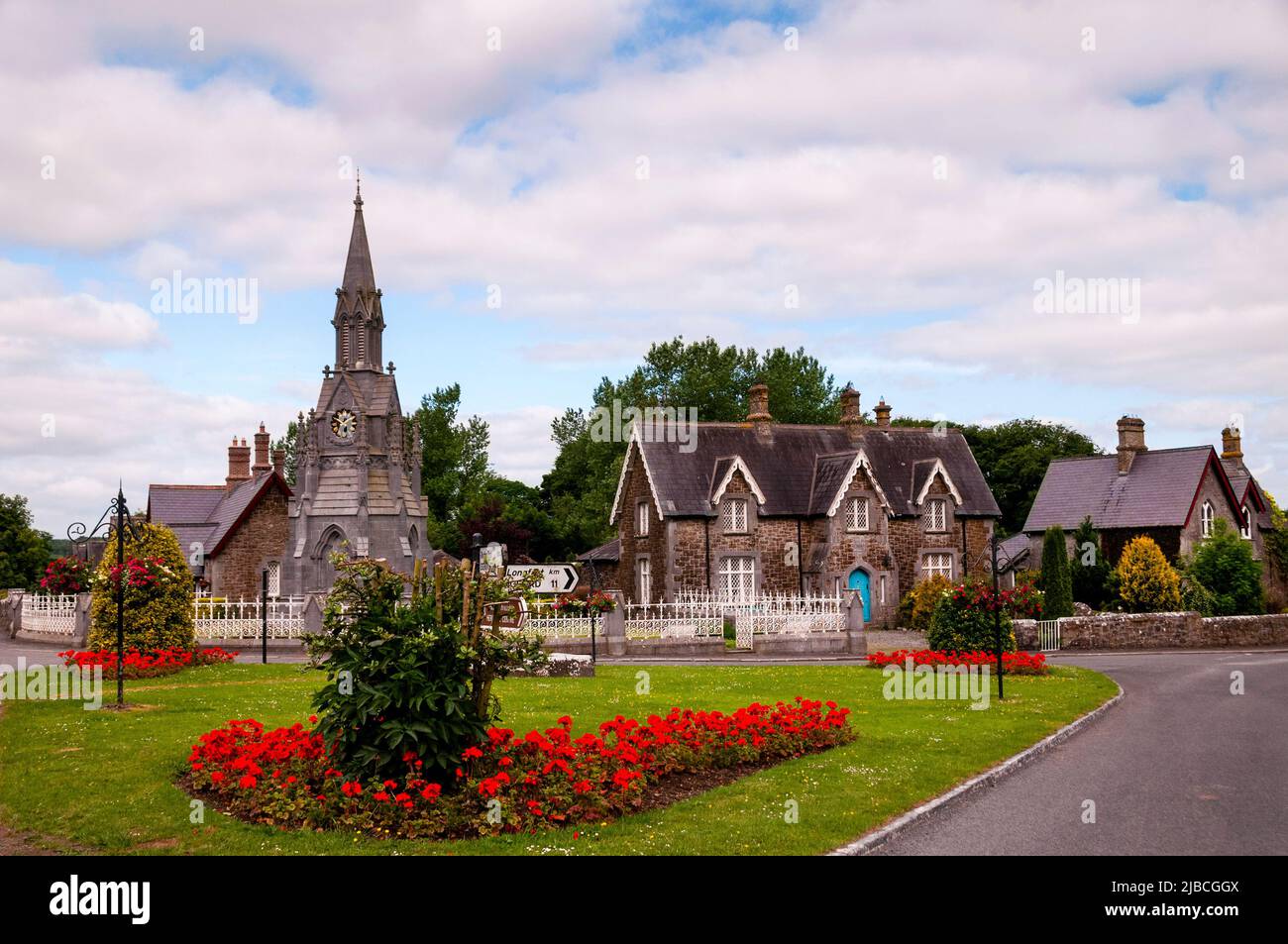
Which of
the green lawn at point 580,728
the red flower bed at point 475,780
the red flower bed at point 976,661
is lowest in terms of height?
the red flower bed at point 976,661

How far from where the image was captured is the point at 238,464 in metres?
55.6

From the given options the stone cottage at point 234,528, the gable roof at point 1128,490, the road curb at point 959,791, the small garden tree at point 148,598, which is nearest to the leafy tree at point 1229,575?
the gable roof at point 1128,490

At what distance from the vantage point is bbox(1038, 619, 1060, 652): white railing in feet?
111

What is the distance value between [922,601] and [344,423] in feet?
76.1

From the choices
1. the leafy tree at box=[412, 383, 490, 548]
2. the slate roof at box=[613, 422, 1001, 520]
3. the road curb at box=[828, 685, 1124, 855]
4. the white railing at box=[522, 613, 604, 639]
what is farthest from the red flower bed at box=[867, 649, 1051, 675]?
the leafy tree at box=[412, 383, 490, 548]

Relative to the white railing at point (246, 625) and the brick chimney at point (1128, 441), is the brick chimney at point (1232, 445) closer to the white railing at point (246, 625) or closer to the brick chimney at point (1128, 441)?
the brick chimney at point (1128, 441)

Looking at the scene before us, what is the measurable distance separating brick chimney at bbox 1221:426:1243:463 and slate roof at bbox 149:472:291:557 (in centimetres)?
4787

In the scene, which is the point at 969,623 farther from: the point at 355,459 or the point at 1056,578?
the point at 355,459

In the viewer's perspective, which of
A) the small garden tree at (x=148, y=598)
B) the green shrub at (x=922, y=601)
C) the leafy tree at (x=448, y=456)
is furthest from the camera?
the leafy tree at (x=448, y=456)

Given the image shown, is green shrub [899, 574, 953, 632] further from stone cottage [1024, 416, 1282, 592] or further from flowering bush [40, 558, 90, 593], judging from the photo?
flowering bush [40, 558, 90, 593]

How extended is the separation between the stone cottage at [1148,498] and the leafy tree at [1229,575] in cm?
185

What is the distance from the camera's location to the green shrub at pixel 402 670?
10.3 meters
